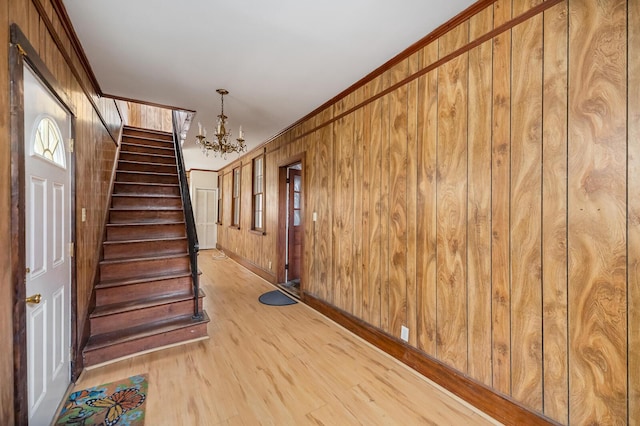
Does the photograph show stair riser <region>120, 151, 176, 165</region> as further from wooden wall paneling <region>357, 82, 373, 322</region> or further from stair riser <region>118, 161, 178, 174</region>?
wooden wall paneling <region>357, 82, 373, 322</region>

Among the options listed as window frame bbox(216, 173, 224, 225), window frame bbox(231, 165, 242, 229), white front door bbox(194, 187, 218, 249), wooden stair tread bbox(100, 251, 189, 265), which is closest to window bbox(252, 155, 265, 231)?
window frame bbox(231, 165, 242, 229)

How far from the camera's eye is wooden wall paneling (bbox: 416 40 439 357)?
2.13m

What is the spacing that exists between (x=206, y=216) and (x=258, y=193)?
157 inches

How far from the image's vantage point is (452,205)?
2.00m

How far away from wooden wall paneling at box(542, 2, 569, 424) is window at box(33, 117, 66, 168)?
2.80 meters

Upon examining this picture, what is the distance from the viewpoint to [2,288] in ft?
A: 3.74

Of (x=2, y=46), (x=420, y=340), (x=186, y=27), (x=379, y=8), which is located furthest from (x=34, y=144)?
(x=420, y=340)

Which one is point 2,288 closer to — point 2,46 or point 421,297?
point 2,46

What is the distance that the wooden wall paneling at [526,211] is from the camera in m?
1.56

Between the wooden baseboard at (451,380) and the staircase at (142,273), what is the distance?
5.55 ft

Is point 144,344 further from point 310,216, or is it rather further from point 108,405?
point 310,216

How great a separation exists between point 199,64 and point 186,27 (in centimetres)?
50

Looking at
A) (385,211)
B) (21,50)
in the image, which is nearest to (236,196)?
(385,211)

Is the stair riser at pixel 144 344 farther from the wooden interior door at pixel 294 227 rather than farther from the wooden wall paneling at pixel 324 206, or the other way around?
the wooden interior door at pixel 294 227
